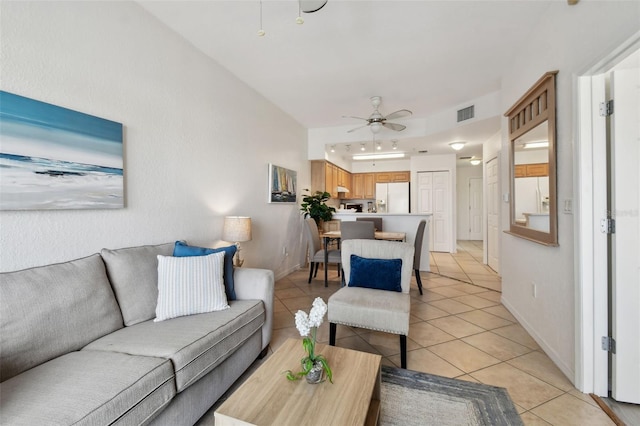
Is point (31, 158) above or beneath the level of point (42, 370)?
above

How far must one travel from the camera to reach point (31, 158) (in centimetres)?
145

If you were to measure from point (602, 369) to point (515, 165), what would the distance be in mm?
1822

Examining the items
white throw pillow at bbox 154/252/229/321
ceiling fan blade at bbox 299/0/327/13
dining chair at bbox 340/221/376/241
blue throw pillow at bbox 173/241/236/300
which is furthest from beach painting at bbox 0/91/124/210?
dining chair at bbox 340/221/376/241

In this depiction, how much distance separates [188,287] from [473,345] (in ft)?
7.52

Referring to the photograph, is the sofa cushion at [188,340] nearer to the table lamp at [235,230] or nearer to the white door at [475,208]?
the table lamp at [235,230]

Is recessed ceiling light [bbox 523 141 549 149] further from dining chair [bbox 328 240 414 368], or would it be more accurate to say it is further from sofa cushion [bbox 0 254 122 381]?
sofa cushion [bbox 0 254 122 381]

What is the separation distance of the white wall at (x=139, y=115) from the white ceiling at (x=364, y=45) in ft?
1.05

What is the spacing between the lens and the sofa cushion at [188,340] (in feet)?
4.27

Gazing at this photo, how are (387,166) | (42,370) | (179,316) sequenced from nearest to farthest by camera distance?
(42,370)
(179,316)
(387,166)

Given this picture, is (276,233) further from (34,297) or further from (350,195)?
(350,195)

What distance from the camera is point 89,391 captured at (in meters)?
1.01

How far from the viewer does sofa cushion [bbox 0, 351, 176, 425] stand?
91 centimetres

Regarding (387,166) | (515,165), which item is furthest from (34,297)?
(387,166)

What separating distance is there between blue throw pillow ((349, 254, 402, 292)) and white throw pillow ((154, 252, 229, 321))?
3.69 ft
